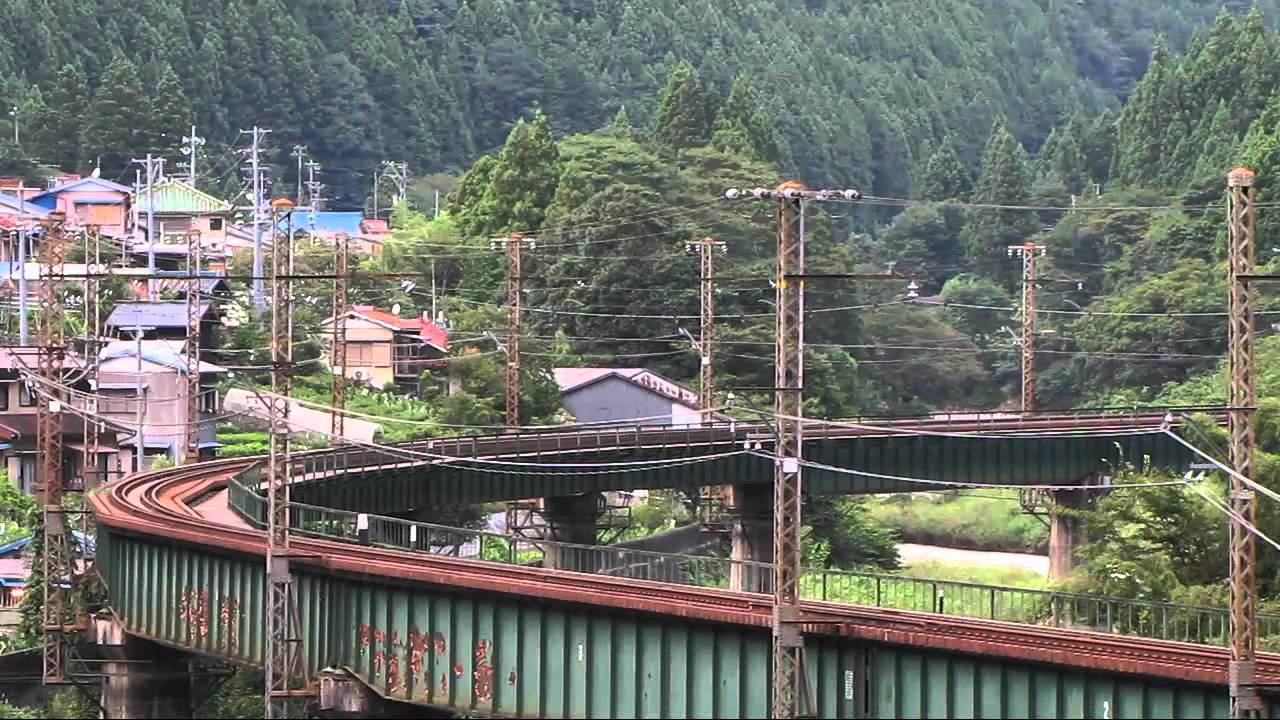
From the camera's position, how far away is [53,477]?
64.7 meters

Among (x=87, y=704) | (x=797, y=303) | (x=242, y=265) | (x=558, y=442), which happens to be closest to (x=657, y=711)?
(x=797, y=303)

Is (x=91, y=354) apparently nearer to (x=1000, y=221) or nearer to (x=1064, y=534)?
(x=1064, y=534)

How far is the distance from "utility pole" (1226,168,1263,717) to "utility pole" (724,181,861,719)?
5457 millimetres

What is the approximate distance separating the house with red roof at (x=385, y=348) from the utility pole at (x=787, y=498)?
78.4m

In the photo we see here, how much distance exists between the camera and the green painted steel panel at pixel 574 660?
130 ft

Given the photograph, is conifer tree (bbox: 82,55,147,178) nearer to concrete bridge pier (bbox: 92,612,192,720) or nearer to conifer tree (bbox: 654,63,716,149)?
conifer tree (bbox: 654,63,716,149)

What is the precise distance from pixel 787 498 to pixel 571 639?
5.75 m

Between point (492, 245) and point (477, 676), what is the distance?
8303cm

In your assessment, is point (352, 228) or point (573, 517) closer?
point (573, 517)

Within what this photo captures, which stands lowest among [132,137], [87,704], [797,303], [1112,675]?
[87,704]

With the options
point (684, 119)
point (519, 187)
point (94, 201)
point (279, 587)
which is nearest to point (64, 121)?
point (94, 201)

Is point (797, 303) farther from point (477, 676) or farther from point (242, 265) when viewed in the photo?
point (242, 265)

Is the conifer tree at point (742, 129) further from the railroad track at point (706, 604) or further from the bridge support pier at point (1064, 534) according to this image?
the railroad track at point (706, 604)

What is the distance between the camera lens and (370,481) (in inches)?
2904
